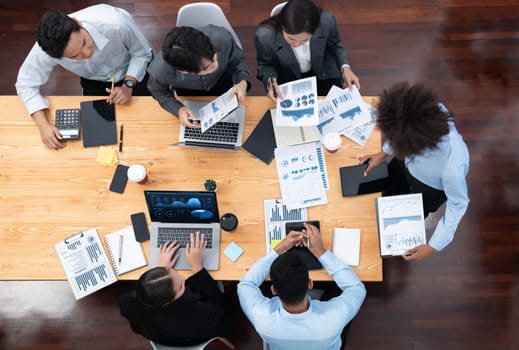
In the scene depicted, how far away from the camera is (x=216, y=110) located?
2152mm

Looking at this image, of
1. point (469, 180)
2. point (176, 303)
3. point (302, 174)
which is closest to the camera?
point (176, 303)

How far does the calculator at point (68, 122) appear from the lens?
7.44 ft

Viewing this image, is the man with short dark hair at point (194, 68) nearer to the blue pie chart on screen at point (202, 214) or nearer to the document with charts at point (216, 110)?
the document with charts at point (216, 110)

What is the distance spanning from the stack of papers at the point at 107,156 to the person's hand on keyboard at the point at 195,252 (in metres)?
0.60

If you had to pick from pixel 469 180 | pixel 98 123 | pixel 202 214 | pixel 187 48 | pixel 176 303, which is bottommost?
pixel 469 180

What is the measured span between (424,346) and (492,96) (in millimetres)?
1881

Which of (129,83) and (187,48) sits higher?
(187,48)

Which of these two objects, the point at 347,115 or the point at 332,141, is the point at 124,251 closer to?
the point at 332,141

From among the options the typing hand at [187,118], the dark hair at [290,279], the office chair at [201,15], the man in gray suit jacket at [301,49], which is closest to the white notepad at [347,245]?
the dark hair at [290,279]

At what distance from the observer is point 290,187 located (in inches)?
84.0

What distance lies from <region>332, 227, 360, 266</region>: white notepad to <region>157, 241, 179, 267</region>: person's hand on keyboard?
2.48 ft

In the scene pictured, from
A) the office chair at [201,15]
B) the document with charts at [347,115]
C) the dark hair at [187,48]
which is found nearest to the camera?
the dark hair at [187,48]

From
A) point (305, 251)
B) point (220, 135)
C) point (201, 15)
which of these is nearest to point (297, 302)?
point (305, 251)

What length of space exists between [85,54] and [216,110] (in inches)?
30.9
